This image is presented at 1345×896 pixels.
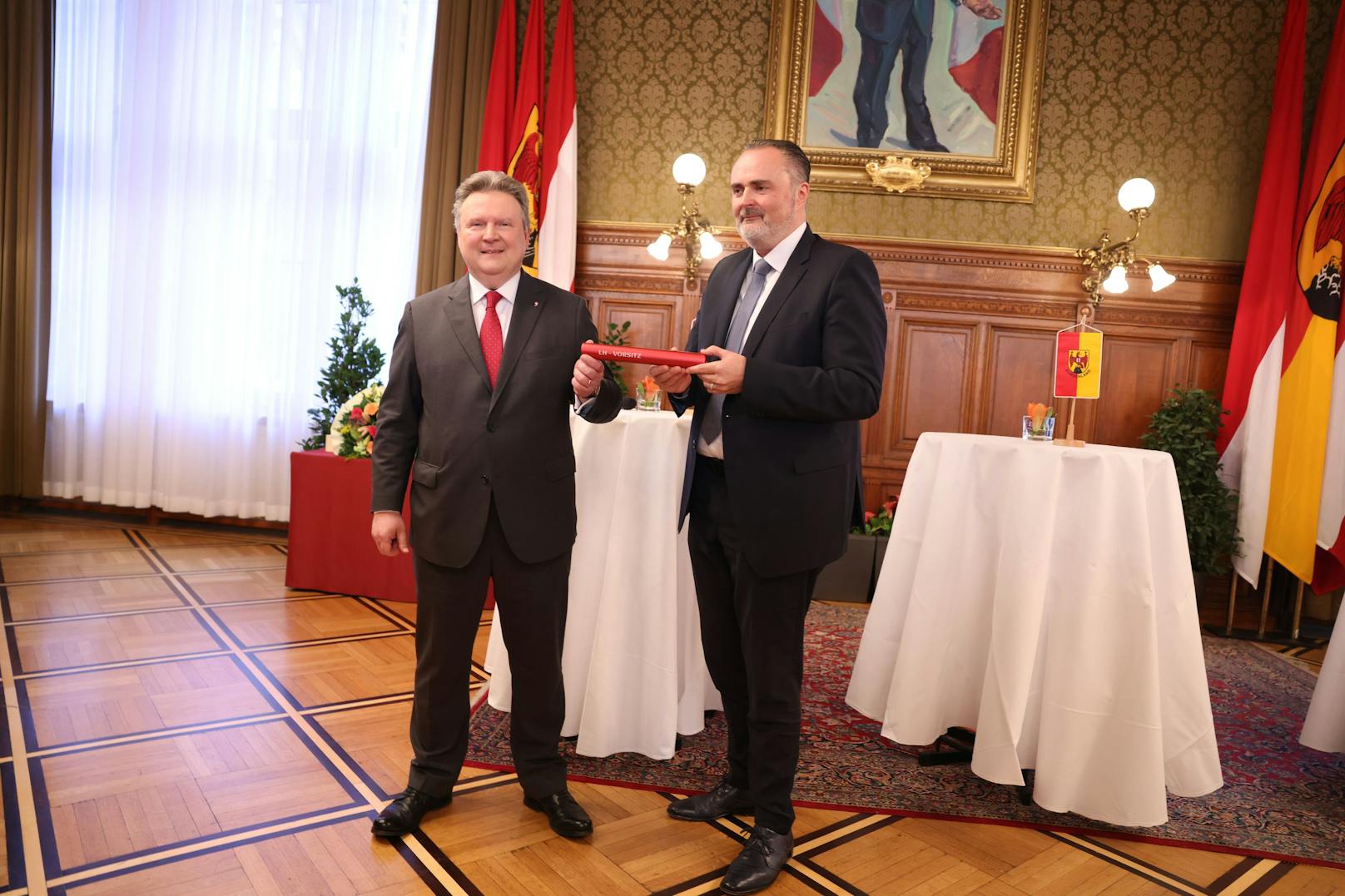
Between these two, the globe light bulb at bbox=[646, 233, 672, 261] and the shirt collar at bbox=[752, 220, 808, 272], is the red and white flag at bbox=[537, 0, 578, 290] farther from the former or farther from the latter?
the shirt collar at bbox=[752, 220, 808, 272]

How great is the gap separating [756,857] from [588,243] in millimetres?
3989

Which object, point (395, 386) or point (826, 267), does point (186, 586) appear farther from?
point (826, 267)

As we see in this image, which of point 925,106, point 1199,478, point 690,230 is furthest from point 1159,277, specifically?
point 690,230

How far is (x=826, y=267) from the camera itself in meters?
1.89

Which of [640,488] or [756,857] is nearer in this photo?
[756,857]

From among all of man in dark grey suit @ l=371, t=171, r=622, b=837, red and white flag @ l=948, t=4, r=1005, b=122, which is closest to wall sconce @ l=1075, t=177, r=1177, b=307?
red and white flag @ l=948, t=4, r=1005, b=122

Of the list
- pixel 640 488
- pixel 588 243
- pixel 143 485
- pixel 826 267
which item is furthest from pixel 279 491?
pixel 826 267

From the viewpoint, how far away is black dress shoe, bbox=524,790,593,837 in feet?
6.84

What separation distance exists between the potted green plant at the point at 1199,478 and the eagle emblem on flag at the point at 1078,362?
2.17 m

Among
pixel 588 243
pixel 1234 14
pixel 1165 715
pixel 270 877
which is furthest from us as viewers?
pixel 588 243

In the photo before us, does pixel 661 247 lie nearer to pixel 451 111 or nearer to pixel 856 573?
pixel 451 111

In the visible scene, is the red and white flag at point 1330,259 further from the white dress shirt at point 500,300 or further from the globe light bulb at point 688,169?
the white dress shirt at point 500,300

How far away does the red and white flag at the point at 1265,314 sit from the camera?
177 inches

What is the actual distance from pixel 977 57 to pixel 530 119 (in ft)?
8.00
